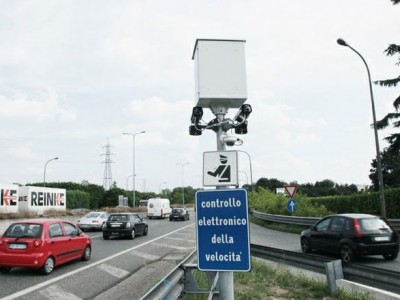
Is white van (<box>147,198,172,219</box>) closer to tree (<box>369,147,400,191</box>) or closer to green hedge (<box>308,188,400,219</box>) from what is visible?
green hedge (<box>308,188,400,219</box>)

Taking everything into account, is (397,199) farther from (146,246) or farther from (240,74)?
(240,74)

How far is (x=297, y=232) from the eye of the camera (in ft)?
90.3

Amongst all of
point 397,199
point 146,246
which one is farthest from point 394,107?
point 146,246

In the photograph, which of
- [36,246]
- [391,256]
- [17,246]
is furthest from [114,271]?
[391,256]

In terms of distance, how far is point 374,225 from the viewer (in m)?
14.1

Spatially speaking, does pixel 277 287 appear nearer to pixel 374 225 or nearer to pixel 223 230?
pixel 223 230

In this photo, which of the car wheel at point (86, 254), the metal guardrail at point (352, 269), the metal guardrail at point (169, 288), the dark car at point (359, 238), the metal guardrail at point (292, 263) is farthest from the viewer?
the car wheel at point (86, 254)

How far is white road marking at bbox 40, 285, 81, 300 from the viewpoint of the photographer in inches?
363

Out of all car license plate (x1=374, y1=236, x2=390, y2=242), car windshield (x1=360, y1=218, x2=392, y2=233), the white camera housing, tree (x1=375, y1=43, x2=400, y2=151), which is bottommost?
car license plate (x1=374, y1=236, x2=390, y2=242)

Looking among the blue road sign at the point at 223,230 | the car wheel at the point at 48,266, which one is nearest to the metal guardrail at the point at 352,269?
the blue road sign at the point at 223,230

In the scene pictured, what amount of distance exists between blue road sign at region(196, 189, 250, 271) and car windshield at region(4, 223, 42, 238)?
9365 mm

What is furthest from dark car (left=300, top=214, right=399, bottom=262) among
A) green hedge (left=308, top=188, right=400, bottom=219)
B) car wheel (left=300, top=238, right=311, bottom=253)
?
green hedge (left=308, top=188, right=400, bottom=219)

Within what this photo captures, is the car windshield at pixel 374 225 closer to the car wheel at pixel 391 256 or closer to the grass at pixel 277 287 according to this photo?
the car wheel at pixel 391 256

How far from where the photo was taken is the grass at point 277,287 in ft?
26.7
